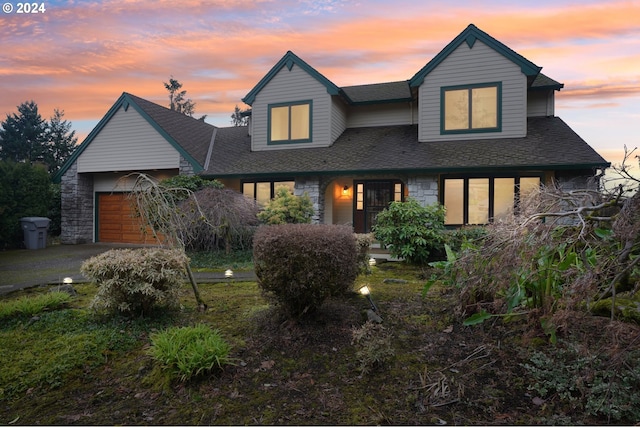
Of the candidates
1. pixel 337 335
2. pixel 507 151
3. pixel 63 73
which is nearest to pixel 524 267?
pixel 337 335

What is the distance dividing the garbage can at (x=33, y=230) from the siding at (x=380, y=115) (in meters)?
13.4

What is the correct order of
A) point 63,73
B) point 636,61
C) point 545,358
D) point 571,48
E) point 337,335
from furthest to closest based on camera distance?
point 63,73 < point 571,48 < point 636,61 < point 337,335 < point 545,358

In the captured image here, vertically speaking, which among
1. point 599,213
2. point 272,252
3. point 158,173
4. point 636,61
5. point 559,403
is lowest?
point 559,403

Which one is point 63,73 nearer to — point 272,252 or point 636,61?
point 272,252

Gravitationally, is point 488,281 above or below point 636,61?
below

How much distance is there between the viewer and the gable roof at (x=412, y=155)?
10.9 metres

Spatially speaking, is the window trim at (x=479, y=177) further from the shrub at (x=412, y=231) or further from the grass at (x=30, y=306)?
the grass at (x=30, y=306)

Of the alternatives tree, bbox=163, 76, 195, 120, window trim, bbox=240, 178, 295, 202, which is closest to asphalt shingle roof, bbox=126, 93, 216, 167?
window trim, bbox=240, 178, 295, 202

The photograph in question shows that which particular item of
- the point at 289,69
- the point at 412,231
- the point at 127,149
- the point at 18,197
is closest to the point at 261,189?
the point at 289,69

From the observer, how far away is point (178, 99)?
38781 mm

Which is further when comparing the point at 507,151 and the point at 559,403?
the point at 507,151

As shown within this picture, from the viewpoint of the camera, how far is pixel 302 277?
3908 millimetres

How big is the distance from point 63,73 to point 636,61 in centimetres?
1381

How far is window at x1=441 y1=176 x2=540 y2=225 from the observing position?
1217 centimetres
